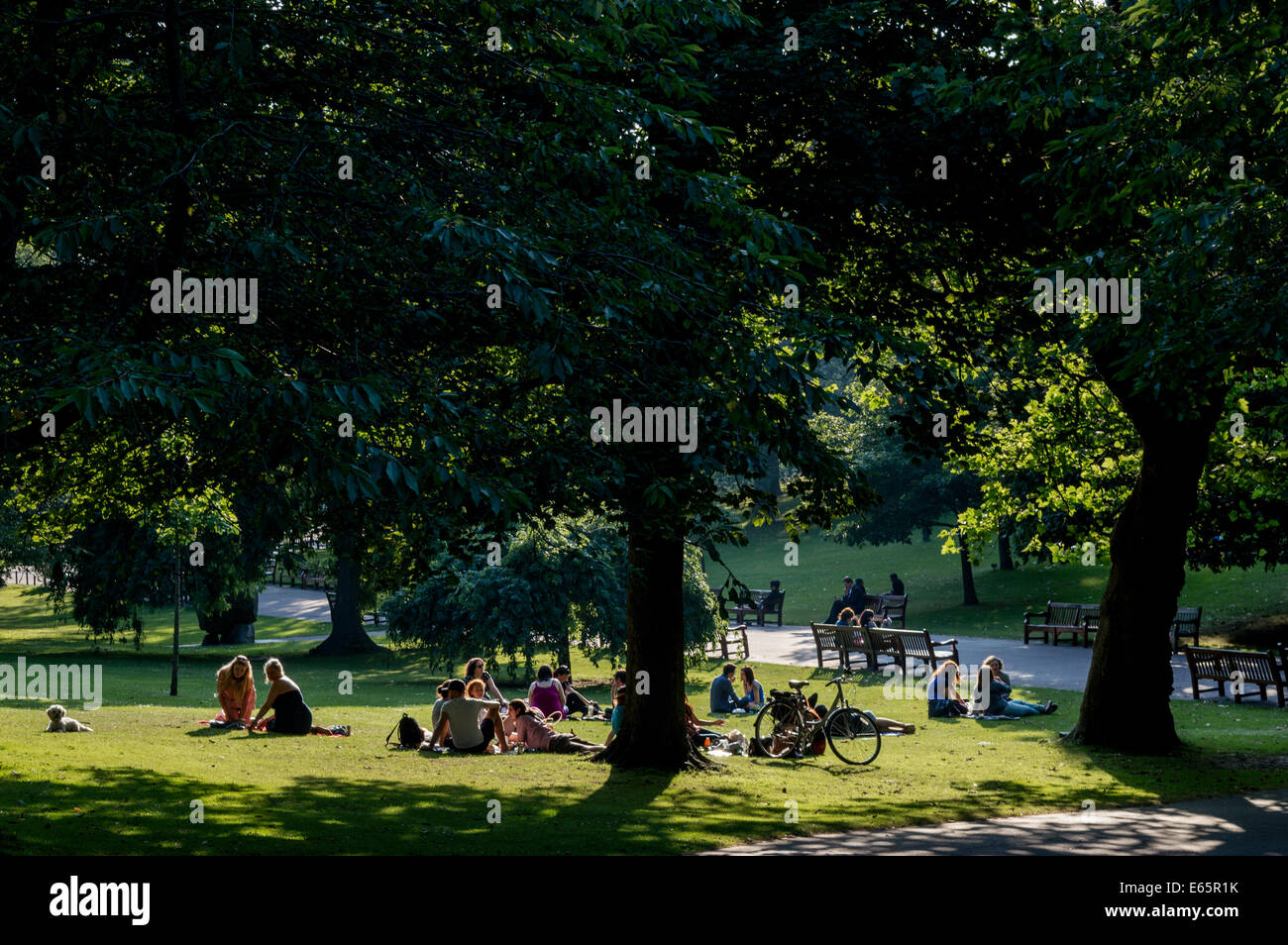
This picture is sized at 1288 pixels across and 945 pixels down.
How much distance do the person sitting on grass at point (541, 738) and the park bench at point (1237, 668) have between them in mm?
11570

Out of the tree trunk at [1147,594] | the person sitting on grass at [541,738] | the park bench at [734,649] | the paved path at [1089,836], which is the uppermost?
the tree trunk at [1147,594]

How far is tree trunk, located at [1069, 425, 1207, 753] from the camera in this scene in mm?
15258

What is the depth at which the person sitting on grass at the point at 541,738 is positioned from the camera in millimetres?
16438

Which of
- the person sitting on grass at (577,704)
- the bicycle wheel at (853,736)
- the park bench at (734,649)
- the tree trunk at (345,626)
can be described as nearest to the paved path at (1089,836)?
the bicycle wheel at (853,736)

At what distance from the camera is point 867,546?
62.2m

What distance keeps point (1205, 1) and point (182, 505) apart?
15.0 metres

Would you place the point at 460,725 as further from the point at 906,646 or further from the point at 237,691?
the point at 906,646

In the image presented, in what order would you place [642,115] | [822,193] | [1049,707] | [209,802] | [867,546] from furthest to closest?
[867,546], [1049,707], [822,193], [209,802], [642,115]

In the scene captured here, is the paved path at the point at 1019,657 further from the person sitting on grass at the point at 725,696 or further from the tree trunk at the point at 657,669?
the tree trunk at the point at 657,669

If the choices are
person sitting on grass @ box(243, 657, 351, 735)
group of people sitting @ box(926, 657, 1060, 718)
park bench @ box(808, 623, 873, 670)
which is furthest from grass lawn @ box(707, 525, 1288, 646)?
person sitting on grass @ box(243, 657, 351, 735)

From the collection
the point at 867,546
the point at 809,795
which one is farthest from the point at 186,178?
the point at 867,546

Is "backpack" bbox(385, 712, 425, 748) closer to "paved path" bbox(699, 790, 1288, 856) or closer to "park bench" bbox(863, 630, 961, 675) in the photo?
"paved path" bbox(699, 790, 1288, 856)

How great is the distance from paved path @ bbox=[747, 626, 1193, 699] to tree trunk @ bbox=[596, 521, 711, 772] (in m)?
11.7

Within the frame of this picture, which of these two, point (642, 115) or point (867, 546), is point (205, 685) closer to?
point (642, 115)
